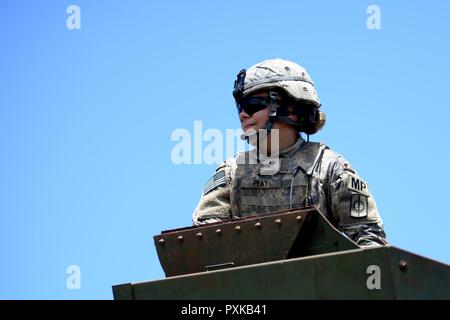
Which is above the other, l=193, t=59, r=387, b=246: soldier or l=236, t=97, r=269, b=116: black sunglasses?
l=236, t=97, r=269, b=116: black sunglasses

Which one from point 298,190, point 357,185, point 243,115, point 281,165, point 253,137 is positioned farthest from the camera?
point 243,115

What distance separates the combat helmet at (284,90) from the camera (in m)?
11.2

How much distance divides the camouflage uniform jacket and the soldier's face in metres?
0.28

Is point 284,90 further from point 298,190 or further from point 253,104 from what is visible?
point 298,190

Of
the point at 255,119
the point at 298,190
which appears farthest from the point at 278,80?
the point at 298,190

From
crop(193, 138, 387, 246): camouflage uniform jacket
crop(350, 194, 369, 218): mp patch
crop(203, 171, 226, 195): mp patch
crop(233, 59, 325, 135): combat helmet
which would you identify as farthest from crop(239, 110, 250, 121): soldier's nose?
crop(350, 194, 369, 218): mp patch

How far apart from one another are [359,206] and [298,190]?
A: 24.1 inches

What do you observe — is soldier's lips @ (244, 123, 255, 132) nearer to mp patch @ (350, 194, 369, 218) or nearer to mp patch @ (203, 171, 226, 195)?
mp patch @ (203, 171, 226, 195)

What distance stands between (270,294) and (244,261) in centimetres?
99

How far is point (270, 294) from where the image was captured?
8.37 metres

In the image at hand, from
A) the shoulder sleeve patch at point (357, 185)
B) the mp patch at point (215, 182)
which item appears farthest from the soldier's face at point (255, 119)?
the shoulder sleeve patch at point (357, 185)

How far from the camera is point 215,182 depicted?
Result: 447 inches

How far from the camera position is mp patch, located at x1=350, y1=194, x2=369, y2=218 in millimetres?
10625
